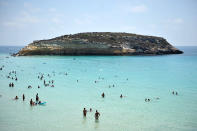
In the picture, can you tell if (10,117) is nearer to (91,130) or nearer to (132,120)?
(91,130)

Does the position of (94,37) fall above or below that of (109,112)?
above

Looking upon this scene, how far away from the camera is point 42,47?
338 feet

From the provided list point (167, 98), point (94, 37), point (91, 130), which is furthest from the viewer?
point (94, 37)

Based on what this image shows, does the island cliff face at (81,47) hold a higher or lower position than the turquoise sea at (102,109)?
higher

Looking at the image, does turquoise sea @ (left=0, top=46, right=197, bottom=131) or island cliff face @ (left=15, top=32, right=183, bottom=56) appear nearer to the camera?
turquoise sea @ (left=0, top=46, right=197, bottom=131)

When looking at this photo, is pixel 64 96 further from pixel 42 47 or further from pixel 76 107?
pixel 42 47

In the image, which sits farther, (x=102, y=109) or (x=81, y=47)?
(x=81, y=47)

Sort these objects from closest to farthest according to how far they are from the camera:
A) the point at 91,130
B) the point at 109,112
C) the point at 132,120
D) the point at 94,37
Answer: the point at 91,130 → the point at 132,120 → the point at 109,112 → the point at 94,37

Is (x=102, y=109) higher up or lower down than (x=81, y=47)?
lower down

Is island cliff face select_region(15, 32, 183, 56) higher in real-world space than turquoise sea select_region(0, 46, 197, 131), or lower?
higher

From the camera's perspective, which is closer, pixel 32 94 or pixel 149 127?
pixel 149 127

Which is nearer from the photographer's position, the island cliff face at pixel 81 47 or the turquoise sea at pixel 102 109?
the turquoise sea at pixel 102 109

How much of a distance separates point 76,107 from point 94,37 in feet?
307

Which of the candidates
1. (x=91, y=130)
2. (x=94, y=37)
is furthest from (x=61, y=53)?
(x=91, y=130)
